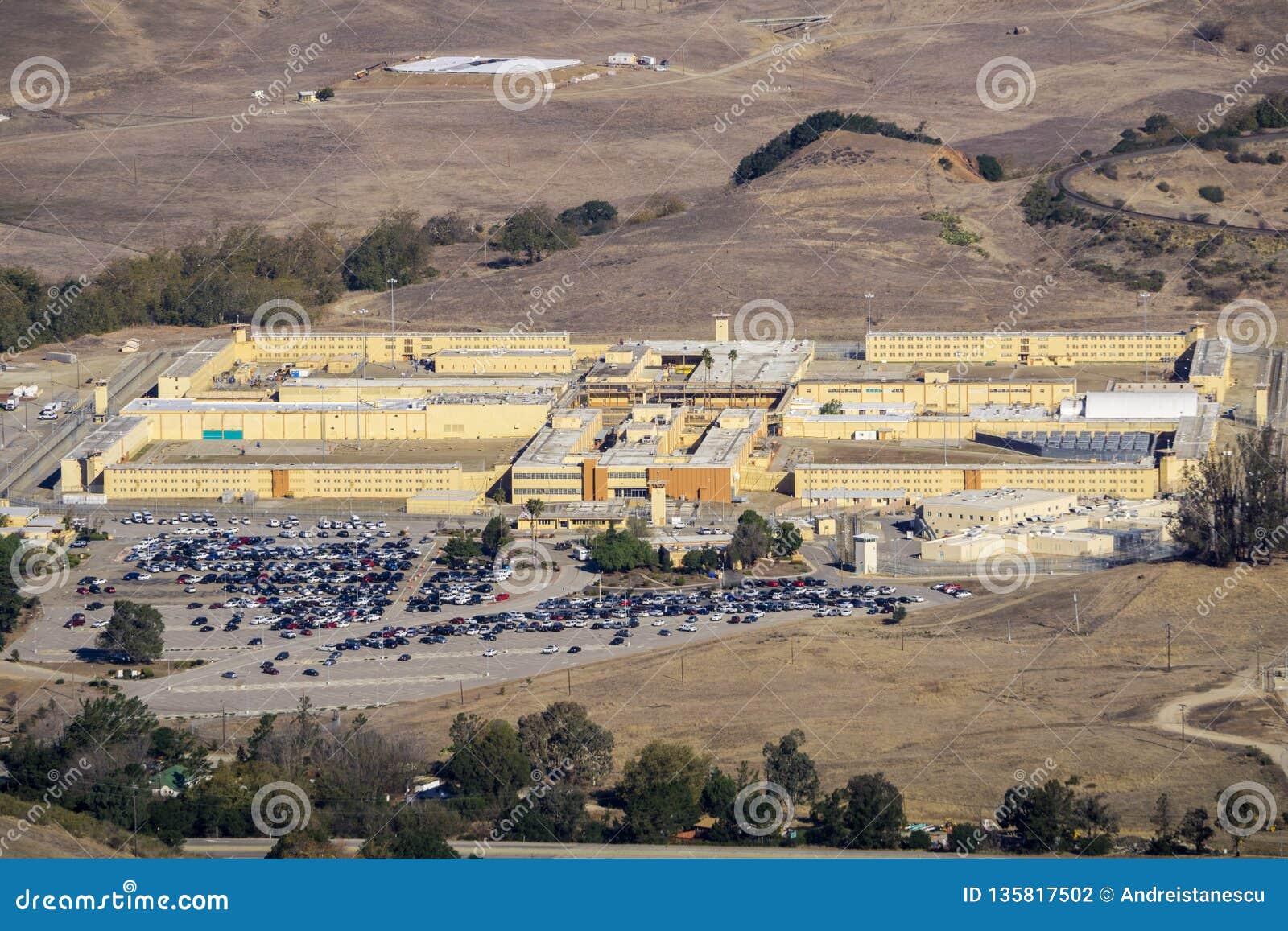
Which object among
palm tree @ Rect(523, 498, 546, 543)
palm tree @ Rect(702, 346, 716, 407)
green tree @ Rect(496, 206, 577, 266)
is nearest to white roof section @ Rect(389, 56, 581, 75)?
green tree @ Rect(496, 206, 577, 266)

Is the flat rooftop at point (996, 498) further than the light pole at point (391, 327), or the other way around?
the light pole at point (391, 327)

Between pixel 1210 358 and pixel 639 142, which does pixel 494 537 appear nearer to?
pixel 1210 358

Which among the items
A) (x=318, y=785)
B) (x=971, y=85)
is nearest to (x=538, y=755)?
(x=318, y=785)

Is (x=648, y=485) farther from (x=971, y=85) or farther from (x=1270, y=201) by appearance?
(x=971, y=85)

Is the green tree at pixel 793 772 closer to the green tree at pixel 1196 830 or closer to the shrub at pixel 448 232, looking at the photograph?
the green tree at pixel 1196 830

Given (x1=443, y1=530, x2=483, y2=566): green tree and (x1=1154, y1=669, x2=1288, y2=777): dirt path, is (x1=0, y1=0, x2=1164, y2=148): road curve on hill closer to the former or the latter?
(x1=443, y1=530, x2=483, y2=566): green tree

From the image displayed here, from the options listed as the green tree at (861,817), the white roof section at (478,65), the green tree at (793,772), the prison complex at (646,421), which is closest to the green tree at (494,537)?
the prison complex at (646,421)

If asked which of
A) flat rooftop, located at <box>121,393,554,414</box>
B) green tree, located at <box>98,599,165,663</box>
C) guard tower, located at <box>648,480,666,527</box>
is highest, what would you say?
flat rooftop, located at <box>121,393,554,414</box>

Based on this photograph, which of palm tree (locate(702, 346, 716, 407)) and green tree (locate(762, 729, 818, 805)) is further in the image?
palm tree (locate(702, 346, 716, 407))
